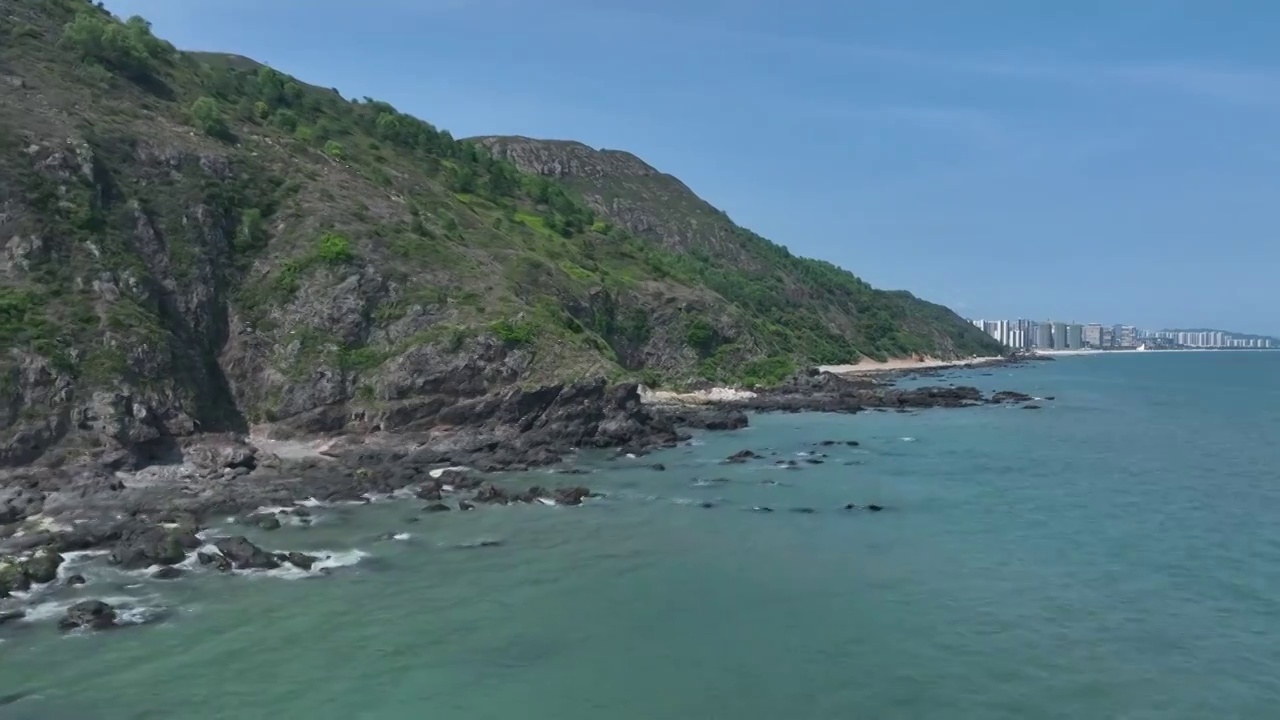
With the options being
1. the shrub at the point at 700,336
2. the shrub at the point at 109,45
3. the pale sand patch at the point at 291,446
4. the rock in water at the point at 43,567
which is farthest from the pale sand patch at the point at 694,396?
the rock in water at the point at 43,567

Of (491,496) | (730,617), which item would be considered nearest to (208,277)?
(491,496)

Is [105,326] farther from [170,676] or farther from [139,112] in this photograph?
[170,676]

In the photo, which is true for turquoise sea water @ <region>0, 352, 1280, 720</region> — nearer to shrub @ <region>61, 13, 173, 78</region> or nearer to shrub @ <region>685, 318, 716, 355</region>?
shrub @ <region>61, 13, 173, 78</region>

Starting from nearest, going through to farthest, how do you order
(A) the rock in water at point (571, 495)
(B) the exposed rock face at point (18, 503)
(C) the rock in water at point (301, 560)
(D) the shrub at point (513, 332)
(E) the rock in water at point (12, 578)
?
(E) the rock in water at point (12, 578)
(C) the rock in water at point (301, 560)
(B) the exposed rock face at point (18, 503)
(A) the rock in water at point (571, 495)
(D) the shrub at point (513, 332)

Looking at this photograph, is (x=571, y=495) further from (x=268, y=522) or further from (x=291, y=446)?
(x=291, y=446)

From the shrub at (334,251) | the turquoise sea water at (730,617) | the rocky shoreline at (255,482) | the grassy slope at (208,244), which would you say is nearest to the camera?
the turquoise sea water at (730,617)

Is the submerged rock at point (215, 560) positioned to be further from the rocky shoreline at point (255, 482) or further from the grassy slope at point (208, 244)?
the grassy slope at point (208, 244)
